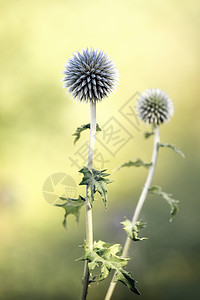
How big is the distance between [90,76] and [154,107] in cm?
54

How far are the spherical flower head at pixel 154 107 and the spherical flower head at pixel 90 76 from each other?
1.29 ft

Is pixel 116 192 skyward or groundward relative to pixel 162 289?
skyward

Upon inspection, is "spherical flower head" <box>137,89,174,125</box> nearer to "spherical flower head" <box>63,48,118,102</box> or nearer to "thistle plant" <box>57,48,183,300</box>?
"thistle plant" <box>57,48,183,300</box>

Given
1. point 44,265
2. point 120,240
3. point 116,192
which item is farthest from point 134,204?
point 44,265

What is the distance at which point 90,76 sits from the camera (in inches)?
51.0

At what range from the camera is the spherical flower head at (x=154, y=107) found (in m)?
1.68

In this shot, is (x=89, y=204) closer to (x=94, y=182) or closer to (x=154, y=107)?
(x=94, y=182)

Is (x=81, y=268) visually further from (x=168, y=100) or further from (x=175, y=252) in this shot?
(x=168, y=100)

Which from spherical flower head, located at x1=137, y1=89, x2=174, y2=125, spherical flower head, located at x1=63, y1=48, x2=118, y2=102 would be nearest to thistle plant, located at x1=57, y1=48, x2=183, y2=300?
spherical flower head, located at x1=63, y1=48, x2=118, y2=102

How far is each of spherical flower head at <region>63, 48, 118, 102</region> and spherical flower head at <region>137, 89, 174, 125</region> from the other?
0.39m

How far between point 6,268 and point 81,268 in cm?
63

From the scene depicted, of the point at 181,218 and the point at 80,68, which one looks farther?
the point at 181,218

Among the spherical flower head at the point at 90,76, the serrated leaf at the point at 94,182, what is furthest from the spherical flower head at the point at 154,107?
the serrated leaf at the point at 94,182

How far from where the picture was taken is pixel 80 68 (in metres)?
1.30
